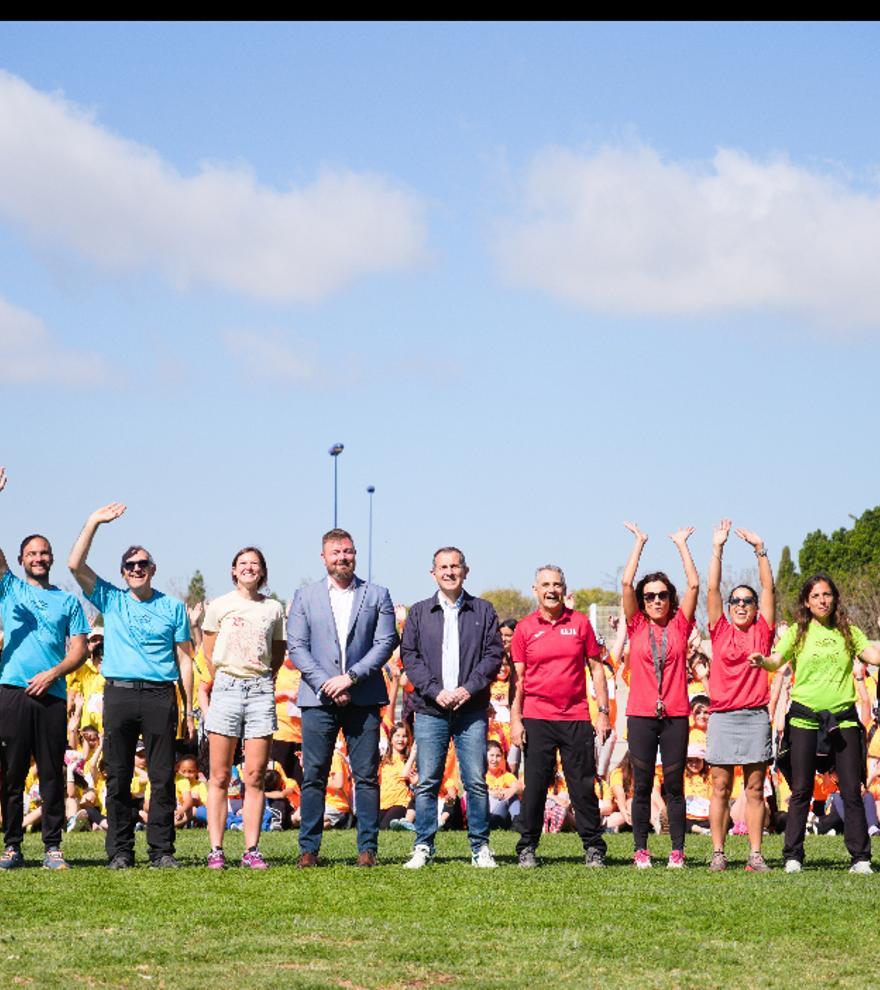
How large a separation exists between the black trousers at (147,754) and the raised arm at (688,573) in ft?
12.3

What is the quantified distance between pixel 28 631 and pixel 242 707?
1.60 m

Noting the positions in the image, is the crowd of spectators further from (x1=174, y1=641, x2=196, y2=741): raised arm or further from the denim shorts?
the denim shorts

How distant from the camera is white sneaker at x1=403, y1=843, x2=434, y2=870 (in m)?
11.0

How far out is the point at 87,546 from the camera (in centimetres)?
1093

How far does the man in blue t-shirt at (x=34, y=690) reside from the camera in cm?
1112

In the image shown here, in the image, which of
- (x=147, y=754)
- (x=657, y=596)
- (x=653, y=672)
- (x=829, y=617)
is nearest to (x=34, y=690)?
(x=147, y=754)

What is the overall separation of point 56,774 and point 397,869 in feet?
8.25

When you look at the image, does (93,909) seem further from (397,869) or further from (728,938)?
(728,938)

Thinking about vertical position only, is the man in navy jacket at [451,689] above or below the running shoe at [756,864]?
above

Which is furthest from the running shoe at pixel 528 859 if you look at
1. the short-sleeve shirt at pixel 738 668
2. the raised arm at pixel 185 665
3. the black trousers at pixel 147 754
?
the raised arm at pixel 185 665

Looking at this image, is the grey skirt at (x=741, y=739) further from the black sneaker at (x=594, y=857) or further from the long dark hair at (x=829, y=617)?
the black sneaker at (x=594, y=857)

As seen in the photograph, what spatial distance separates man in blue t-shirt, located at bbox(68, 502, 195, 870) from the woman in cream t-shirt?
27 centimetres

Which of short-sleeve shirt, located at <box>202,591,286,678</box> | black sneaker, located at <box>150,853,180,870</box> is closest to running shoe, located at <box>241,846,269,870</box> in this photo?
black sneaker, located at <box>150,853,180,870</box>
